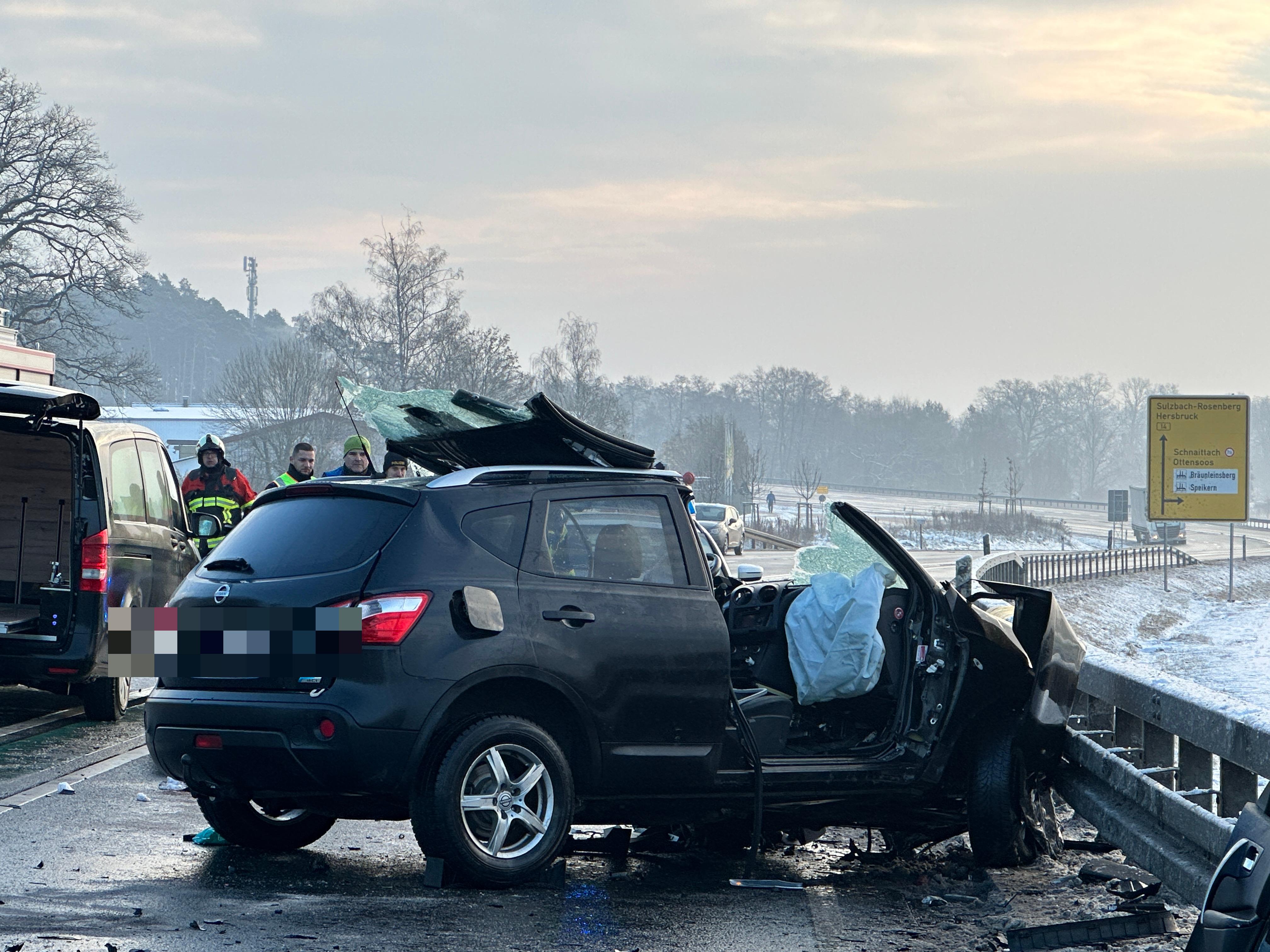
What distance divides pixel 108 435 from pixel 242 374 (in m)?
59.2

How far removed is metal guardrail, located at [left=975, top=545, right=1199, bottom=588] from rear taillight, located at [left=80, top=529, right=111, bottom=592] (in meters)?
18.1

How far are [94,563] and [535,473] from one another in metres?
4.73

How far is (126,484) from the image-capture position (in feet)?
34.3

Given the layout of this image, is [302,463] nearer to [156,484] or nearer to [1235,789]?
[156,484]

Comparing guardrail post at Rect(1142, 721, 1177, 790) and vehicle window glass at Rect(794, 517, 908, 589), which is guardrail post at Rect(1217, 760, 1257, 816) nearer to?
guardrail post at Rect(1142, 721, 1177, 790)

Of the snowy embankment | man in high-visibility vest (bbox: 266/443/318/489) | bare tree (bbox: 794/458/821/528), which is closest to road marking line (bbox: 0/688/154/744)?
man in high-visibility vest (bbox: 266/443/318/489)

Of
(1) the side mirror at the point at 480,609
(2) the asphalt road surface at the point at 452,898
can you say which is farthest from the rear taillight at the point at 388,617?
(2) the asphalt road surface at the point at 452,898

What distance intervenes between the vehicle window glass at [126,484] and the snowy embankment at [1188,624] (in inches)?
333

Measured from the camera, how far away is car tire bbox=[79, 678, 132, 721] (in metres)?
10.2

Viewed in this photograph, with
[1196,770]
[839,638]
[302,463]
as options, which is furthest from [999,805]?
[302,463]

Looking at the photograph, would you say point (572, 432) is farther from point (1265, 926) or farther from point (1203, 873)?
point (1265, 926)

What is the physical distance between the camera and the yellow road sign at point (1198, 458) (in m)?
32.3

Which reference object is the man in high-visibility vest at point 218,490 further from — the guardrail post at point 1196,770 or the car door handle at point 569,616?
the guardrail post at point 1196,770

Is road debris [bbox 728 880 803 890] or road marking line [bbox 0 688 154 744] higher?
road debris [bbox 728 880 803 890]
